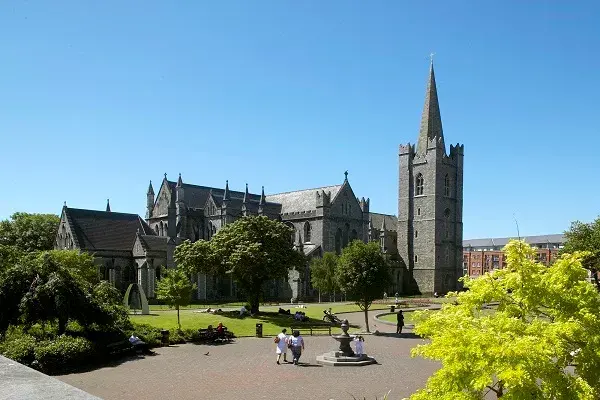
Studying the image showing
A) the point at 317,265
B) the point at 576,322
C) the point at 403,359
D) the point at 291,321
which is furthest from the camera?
the point at 317,265

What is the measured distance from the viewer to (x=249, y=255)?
41.2 meters

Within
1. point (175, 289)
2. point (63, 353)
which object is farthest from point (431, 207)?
point (63, 353)

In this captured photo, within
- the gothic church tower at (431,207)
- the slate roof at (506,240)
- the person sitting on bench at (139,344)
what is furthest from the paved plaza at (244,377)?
the slate roof at (506,240)

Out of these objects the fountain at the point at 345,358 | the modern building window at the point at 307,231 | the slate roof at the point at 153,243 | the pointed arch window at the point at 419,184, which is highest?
the pointed arch window at the point at 419,184

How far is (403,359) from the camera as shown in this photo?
24.6 m

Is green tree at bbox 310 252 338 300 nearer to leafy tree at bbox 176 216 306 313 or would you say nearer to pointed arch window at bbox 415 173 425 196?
leafy tree at bbox 176 216 306 313

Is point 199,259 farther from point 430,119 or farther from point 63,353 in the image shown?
point 430,119

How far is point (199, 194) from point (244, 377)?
5903 cm

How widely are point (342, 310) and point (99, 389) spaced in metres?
35.1

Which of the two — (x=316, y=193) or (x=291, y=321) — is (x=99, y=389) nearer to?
(x=291, y=321)

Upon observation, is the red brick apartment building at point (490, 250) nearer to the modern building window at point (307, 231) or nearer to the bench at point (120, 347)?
the modern building window at point (307, 231)

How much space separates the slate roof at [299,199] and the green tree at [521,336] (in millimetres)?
65585

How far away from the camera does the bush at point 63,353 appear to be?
69.3 ft

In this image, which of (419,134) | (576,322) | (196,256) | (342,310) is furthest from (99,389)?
(419,134)
